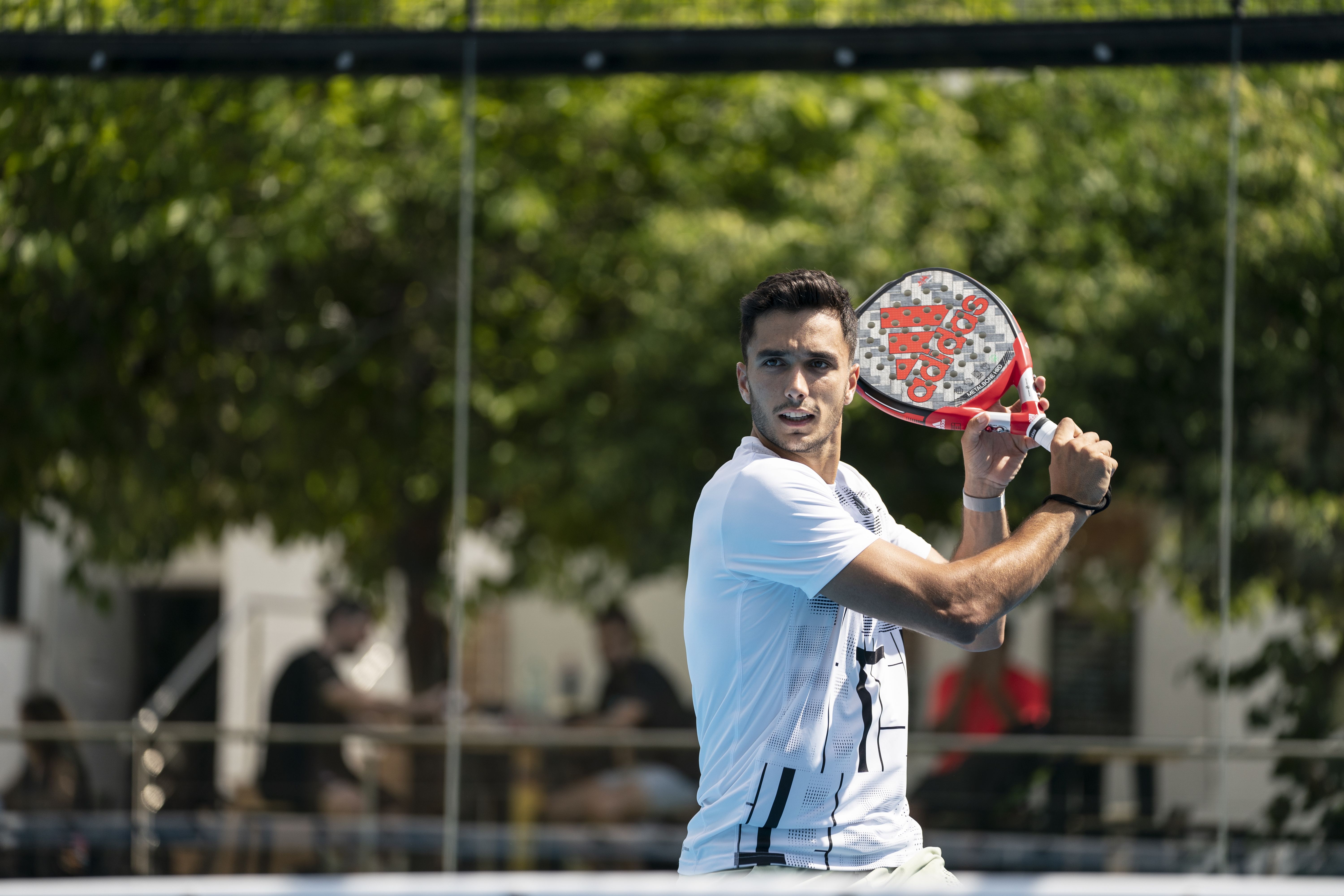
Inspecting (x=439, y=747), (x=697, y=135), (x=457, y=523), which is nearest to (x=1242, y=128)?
(x=697, y=135)

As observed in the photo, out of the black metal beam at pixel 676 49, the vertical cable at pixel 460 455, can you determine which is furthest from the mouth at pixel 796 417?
the black metal beam at pixel 676 49

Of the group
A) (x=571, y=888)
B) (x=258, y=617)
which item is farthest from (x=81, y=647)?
(x=571, y=888)

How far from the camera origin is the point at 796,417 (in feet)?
6.78

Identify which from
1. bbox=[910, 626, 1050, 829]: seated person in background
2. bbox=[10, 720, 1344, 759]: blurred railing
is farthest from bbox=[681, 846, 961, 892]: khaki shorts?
bbox=[910, 626, 1050, 829]: seated person in background

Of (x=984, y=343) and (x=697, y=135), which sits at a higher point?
(x=697, y=135)

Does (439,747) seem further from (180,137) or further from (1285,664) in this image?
(1285,664)

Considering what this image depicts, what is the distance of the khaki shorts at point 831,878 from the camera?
76.2 inches

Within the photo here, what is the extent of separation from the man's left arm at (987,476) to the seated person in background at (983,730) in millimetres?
4423

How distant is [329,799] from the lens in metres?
6.45

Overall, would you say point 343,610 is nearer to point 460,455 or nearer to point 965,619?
point 460,455

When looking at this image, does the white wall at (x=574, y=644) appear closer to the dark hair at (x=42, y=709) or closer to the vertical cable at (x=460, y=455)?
the vertical cable at (x=460, y=455)

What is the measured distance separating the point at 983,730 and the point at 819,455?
16.8 feet

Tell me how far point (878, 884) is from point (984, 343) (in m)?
0.90

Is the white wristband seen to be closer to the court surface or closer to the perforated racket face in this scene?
the perforated racket face
